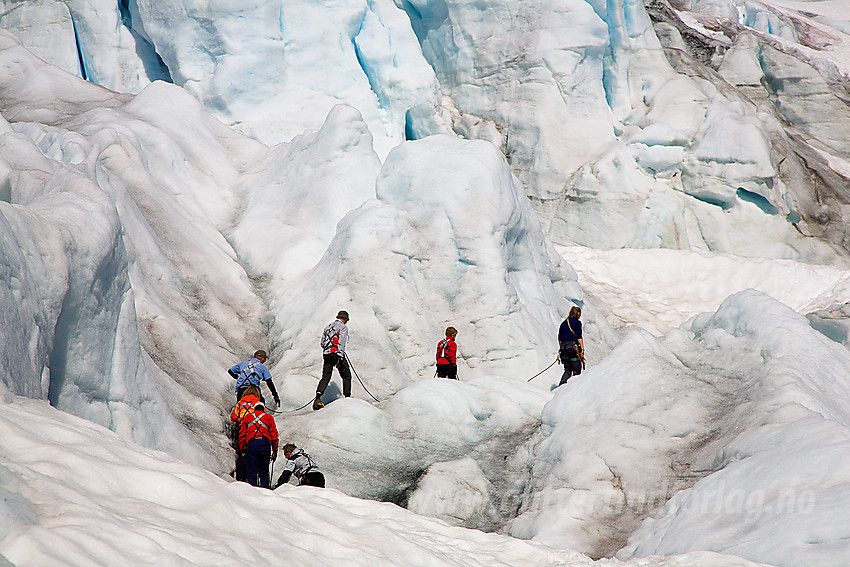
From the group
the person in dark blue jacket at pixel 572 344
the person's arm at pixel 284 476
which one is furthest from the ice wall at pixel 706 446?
the person's arm at pixel 284 476

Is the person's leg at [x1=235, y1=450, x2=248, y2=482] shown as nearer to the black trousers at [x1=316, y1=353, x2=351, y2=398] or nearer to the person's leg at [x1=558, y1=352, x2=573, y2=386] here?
the black trousers at [x1=316, y1=353, x2=351, y2=398]

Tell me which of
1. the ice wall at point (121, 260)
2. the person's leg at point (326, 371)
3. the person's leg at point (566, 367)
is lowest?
the person's leg at point (566, 367)

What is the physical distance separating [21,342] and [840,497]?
578 cm

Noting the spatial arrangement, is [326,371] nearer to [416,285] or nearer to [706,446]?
[416,285]

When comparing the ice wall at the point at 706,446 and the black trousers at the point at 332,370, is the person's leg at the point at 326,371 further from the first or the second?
the ice wall at the point at 706,446

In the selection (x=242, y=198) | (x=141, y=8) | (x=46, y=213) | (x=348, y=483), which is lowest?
(x=348, y=483)

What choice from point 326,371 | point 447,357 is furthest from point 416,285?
point 326,371

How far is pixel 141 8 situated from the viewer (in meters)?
21.6

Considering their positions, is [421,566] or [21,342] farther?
[21,342]

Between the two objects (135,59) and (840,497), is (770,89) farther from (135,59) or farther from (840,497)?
(840,497)

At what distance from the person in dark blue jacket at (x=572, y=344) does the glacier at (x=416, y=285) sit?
0.78 meters

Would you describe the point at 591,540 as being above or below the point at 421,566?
below

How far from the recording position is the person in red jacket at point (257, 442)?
23.6 ft

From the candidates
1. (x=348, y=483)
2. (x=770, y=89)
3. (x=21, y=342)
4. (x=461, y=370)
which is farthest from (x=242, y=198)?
(x=770, y=89)
